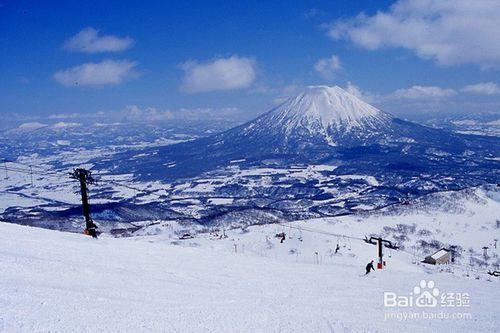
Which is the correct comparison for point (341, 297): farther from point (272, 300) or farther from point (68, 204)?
point (68, 204)

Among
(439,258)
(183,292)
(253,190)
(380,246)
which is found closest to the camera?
(183,292)

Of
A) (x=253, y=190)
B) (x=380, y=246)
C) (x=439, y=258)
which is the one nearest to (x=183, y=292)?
(x=380, y=246)

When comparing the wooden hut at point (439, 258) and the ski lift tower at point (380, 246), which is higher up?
the ski lift tower at point (380, 246)

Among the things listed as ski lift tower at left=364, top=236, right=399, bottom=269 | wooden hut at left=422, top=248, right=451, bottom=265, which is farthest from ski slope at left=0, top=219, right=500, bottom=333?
wooden hut at left=422, top=248, right=451, bottom=265

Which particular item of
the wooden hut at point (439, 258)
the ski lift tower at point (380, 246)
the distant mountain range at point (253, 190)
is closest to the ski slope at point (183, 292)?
the ski lift tower at point (380, 246)

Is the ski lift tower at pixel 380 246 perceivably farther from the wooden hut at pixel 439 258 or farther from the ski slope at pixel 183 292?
the ski slope at pixel 183 292

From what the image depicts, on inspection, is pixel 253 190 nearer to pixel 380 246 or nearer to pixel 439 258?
pixel 439 258

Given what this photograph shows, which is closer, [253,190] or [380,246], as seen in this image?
[380,246]

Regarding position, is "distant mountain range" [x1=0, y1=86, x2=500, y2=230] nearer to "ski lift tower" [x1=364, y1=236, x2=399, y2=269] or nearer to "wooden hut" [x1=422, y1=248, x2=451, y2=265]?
"wooden hut" [x1=422, y1=248, x2=451, y2=265]

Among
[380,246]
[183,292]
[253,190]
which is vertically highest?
[183,292]

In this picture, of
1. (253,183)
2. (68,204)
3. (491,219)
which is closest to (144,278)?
(491,219)
